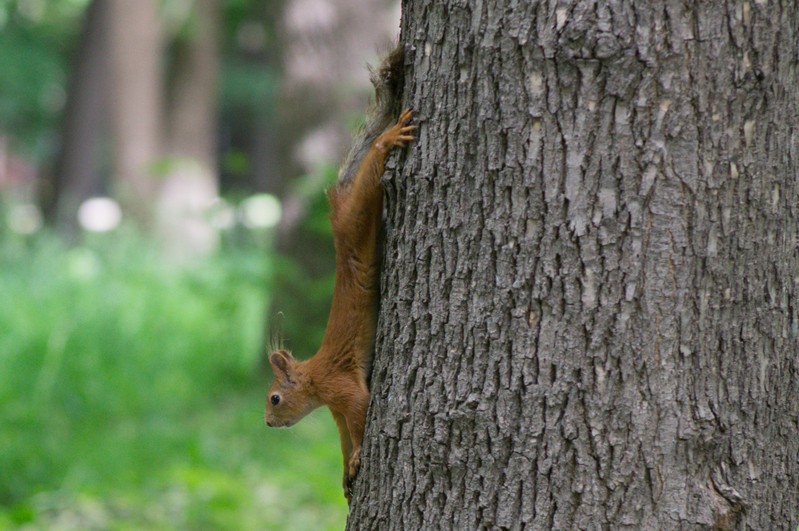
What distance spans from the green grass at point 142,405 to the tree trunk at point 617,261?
225 centimetres

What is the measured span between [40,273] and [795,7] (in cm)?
663

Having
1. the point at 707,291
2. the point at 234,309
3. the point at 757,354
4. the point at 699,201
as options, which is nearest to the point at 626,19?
the point at 699,201

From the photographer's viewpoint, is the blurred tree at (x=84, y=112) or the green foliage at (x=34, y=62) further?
the green foliage at (x=34, y=62)

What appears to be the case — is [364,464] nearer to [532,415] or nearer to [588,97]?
[532,415]

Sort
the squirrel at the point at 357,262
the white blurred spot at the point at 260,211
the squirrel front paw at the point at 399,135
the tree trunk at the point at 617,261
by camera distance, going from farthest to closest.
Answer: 1. the white blurred spot at the point at 260,211
2. the squirrel at the point at 357,262
3. the squirrel front paw at the point at 399,135
4. the tree trunk at the point at 617,261

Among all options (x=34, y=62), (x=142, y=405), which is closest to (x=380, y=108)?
(x=142, y=405)

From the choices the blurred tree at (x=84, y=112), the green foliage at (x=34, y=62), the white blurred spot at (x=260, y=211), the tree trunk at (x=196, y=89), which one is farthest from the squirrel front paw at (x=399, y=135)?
the green foliage at (x=34, y=62)

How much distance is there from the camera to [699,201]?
161cm

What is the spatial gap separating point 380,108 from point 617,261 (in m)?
0.71

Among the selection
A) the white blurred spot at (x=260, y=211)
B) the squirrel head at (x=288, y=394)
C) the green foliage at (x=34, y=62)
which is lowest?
the squirrel head at (x=288, y=394)

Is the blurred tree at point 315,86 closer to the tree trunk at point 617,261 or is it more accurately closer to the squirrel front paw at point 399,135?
the squirrel front paw at point 399,135

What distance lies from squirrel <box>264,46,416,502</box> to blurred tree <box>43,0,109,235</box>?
15.4 metres

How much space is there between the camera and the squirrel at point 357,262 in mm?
1963

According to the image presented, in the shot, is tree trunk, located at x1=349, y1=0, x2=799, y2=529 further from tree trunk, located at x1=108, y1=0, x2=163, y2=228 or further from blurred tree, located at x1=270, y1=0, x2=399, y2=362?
tree trunk, located at x1=108, y1=0, x2=163, y2=228
